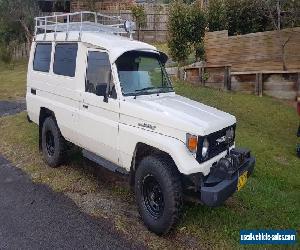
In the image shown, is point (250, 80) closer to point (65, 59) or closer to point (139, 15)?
point (65, 59)

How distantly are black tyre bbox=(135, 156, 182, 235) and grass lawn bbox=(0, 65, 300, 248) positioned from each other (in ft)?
0.75

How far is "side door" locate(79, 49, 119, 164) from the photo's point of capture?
219 inches

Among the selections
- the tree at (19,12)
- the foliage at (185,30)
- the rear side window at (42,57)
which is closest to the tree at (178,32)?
the foliage at (185,30)

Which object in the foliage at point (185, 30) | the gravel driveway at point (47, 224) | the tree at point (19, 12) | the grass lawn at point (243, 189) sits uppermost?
the tree at point (19, 12)

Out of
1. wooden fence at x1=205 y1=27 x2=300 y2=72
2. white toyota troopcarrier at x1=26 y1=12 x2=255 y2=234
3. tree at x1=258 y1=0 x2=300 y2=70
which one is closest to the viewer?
white toyota troopcarrier at x1=26 y1=12 x2=255 y2=234

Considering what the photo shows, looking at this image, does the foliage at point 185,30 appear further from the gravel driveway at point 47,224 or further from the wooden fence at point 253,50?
the gravel driveway at point 47,224

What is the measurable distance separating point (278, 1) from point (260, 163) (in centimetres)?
869

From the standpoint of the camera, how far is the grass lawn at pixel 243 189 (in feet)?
16.6

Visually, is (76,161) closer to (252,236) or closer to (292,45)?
(252,236)

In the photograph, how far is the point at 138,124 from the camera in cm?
519

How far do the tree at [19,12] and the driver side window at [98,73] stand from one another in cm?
2145

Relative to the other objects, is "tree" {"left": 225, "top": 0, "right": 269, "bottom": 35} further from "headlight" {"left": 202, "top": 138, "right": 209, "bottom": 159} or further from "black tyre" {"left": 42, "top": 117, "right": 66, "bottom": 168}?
"headlight" {"left": 202, "top": 138, "right": 209, "bottom": 159}

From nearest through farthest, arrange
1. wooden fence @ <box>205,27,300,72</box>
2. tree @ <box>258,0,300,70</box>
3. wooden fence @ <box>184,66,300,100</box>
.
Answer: wooden fence @ <box>184,66,300,100</box> < wooden fence @ <box>205,27,300,72</box> < tree @ <box>258,0,300,70</box>

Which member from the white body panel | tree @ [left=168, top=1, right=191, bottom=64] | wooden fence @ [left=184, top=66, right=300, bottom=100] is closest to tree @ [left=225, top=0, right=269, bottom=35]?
tree @ [left=168, top=1, right=191, bottom=64]
